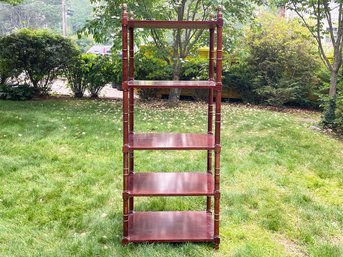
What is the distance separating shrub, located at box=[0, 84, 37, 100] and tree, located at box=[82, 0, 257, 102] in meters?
2.07

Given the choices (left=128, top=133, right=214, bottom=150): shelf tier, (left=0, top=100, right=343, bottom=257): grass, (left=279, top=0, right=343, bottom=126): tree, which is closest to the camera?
(left=128, top=133, right=214, bottom=150): shelf tier

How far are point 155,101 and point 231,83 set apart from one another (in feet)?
5.58

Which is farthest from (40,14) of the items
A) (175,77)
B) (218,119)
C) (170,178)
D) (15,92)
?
(218,119)

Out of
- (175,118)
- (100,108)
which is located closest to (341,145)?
(175,118)

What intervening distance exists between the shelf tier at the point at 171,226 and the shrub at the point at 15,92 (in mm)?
5376

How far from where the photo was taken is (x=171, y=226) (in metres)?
2.41

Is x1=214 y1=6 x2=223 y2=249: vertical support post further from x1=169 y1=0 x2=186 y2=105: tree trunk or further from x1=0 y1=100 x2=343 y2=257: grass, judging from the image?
x1=169 y1=0 x2=186 y2=105: tree trunk

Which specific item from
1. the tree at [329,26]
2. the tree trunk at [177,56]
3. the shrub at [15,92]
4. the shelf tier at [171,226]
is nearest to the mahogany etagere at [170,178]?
the shelf tier at [171,226]

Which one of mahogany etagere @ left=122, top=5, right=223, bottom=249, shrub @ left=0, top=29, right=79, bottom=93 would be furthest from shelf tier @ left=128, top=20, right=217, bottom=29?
shrub @ left=0, top=29, right=79, bottom=93

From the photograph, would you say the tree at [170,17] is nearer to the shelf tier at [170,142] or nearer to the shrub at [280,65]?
the shrub at [280,65]

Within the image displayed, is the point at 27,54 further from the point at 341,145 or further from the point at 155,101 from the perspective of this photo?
the point at 341,145

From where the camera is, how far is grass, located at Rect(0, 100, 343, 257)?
7.36ft

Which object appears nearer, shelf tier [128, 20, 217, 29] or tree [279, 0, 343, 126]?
shelf tier [128, 20, 217, 29]

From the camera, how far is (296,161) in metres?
3.84
